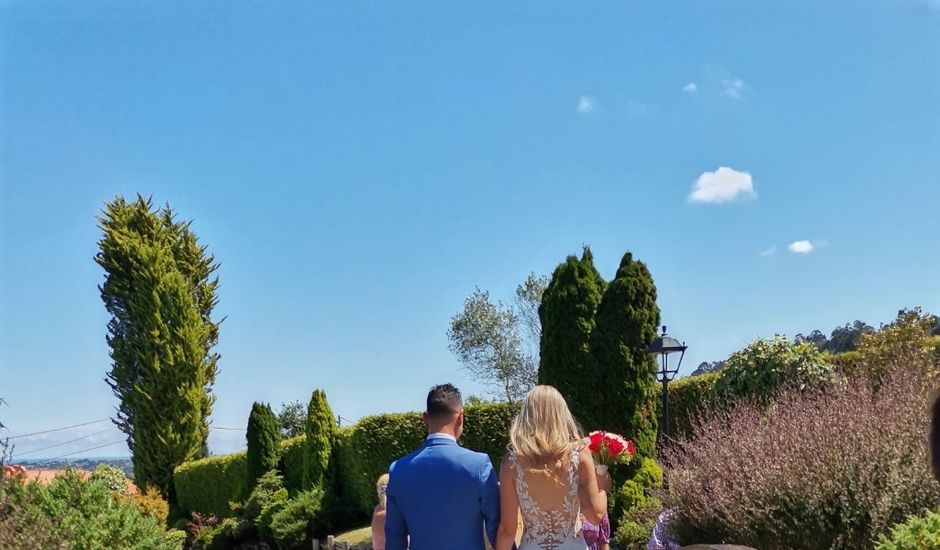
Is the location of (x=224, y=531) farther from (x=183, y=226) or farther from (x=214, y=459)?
(x=183, y=226)

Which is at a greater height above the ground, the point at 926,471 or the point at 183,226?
the point at 183,226

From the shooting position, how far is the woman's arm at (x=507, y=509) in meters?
3.97

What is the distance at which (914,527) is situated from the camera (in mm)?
4590

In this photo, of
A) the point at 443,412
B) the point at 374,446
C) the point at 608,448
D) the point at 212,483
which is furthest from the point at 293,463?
the point at 443,412

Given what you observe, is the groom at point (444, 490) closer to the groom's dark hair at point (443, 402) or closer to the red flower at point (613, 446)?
the groom's dark hair at point (443, 402)

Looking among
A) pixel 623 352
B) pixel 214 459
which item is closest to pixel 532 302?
pixel 214 459

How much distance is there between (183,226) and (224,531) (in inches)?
494

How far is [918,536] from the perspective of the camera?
4504 millimetres

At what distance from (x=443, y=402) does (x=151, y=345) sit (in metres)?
23.9

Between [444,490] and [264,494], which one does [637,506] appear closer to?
[444,490]

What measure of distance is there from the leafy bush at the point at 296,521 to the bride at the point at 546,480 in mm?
13481

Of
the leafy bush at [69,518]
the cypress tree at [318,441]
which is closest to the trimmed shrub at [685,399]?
the leafy bush at [69,518]

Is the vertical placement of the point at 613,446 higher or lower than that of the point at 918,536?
higher

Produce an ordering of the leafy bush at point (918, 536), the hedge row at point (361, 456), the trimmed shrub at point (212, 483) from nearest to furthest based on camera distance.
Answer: the leafy bush at point (918, 536) → the hedge row at point (361, 456) → the trimmed shrub at point (212, 483)
